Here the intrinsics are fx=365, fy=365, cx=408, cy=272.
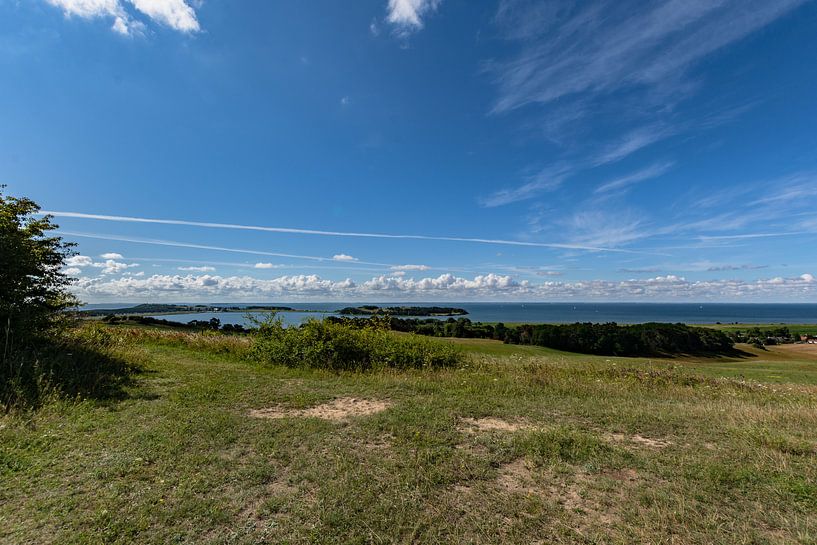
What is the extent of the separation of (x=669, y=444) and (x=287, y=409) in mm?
6093

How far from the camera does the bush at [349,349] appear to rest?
12.0m

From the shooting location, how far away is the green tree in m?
9.42

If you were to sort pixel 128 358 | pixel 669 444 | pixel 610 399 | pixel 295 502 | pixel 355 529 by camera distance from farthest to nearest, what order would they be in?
pixel 128 358 → pixel 610 399 → pixel 669 444 → pixel 295 502 → pixel 355 529

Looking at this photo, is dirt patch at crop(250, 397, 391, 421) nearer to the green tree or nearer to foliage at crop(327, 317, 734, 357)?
the green tree

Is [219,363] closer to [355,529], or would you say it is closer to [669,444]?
[355,529]

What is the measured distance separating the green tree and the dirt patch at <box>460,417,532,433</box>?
9.49 m

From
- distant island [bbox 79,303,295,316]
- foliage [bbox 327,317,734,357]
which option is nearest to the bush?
distant island [bbox 79,303,295,316]

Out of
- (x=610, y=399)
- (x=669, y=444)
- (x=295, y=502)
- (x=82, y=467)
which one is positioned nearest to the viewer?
(x=295, y=502)

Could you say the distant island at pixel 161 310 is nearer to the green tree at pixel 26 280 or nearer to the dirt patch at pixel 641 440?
the green tree at pixel 26 280

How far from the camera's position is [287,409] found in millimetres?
6719

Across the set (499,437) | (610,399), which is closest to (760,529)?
(499,437)

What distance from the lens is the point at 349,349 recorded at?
12461 mm

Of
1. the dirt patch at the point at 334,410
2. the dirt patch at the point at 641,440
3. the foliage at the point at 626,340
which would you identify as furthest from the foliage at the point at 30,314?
the foliage at the point at 626,340

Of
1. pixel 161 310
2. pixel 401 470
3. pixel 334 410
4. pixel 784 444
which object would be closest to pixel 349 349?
pixel 334 410
